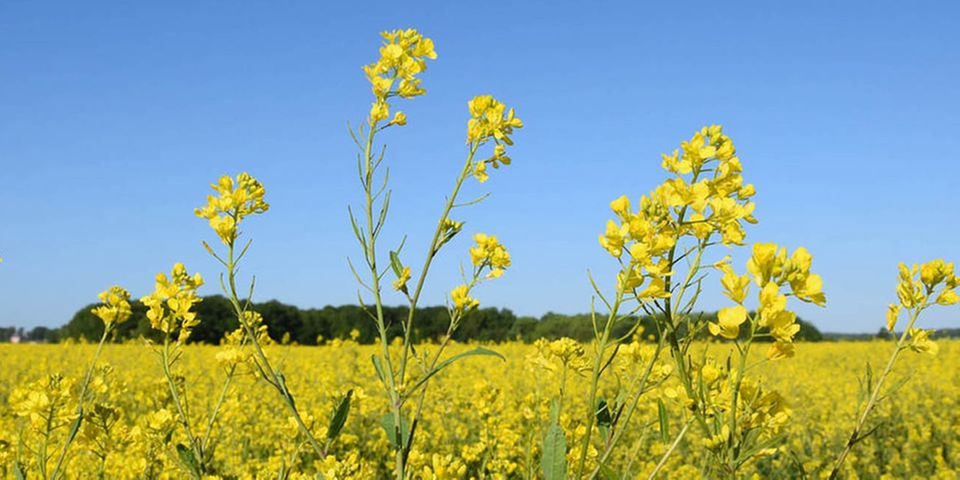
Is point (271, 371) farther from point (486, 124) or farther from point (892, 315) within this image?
point (892, 315)

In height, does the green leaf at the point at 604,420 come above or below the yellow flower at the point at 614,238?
below

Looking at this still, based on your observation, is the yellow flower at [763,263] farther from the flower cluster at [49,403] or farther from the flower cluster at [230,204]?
the flower cluster at [49,403]

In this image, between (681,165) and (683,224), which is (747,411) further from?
(681,165)

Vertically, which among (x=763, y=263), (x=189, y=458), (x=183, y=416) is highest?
(x=763, y=263)

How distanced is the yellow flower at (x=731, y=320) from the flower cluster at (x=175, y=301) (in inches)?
62.6

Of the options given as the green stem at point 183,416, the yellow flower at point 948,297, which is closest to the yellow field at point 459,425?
the green stem at point 183,416

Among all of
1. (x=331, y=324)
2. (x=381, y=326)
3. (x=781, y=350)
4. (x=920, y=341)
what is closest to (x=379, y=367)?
(x=381, y=326)

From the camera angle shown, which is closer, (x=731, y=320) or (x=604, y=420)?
(x=731, y=320)

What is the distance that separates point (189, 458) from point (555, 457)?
1134 millimetres

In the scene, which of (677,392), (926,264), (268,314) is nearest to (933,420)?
(926,264)

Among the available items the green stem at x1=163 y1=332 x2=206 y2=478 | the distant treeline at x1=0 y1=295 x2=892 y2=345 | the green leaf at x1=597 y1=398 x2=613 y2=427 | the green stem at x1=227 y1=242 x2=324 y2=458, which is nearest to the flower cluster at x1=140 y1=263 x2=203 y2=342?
the green stem at x1=163 y1=332 x2=206 y2=478

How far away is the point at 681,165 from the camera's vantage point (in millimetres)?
1472

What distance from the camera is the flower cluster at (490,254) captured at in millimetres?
2182

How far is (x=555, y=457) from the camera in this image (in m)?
1.34
